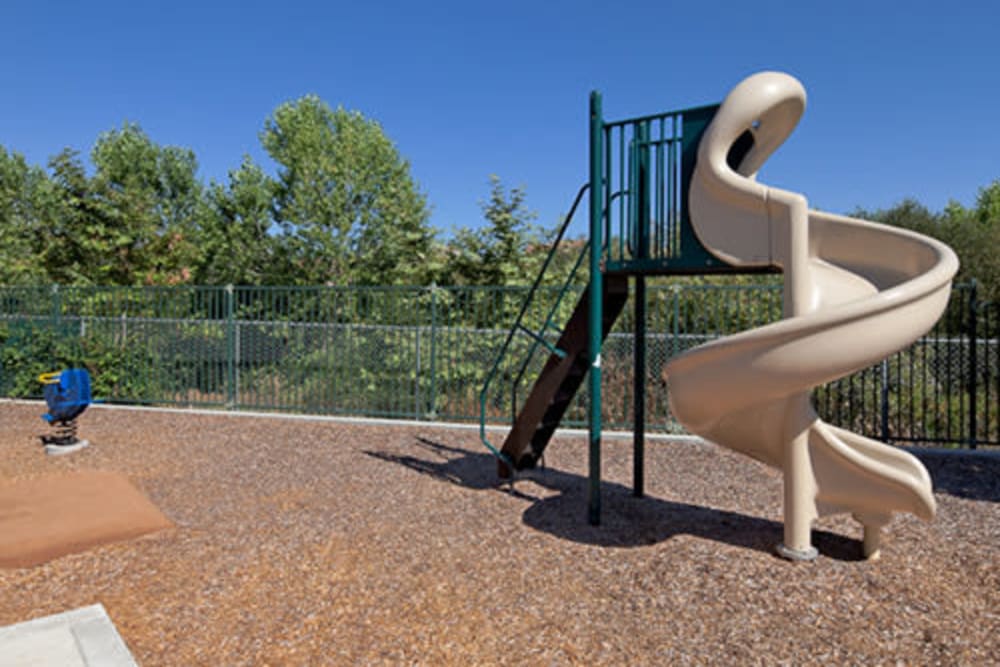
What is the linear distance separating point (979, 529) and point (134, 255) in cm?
1852

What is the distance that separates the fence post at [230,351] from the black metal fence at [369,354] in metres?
0.02

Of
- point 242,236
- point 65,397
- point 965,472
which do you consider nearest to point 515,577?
point 965,472

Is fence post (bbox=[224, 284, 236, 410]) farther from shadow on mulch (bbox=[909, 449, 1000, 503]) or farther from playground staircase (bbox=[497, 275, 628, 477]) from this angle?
shadow on mulch (bbox=[909, 449, 1000, 503])

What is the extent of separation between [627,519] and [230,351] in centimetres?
806

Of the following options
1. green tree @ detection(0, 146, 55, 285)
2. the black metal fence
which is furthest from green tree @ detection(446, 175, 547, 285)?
green tree @ detection(0, 146, 55, 285)

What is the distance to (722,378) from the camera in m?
3.95

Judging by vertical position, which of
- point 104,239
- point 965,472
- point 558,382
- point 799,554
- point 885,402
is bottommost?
point 965,472

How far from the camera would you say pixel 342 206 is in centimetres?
1697

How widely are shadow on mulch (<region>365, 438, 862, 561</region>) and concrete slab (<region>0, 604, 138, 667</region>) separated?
2.92m

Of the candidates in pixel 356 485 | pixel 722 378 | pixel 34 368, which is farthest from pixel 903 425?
pixel 34 368

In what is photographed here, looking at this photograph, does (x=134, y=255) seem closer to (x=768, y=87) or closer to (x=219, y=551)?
(x=219, y=551)

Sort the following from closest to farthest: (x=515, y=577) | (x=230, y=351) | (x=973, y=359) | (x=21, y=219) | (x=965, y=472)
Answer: (x=515, y=577)
(x=965, y=472)
(x=973, y=359)
(x=230, y=351)
(x=21, y=219)

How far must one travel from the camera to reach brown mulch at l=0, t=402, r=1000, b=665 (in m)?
3.23

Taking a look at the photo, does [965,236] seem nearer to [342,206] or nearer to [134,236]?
[342,206]
